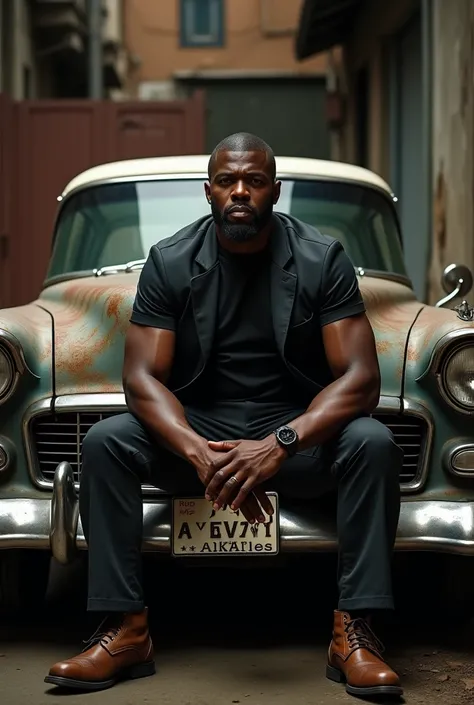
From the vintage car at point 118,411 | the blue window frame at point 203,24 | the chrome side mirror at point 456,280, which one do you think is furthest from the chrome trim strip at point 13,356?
the blue window frame at point 203,24

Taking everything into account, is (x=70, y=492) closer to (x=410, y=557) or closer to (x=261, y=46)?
(x=410, y=557)

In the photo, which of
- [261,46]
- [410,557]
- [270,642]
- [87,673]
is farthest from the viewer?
[261,46]

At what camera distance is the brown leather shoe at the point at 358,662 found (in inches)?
132

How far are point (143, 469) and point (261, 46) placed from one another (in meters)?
20.3

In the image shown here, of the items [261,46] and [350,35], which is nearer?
[350,35]

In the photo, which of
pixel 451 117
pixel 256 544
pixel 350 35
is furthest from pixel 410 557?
pixel 350 35

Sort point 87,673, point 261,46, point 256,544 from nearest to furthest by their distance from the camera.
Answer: point 87,673
point 256,544
point 261,46

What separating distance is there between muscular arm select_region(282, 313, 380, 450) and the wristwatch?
0.02 metres

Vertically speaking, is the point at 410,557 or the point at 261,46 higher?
the point at 261,46

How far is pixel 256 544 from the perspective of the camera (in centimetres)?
371

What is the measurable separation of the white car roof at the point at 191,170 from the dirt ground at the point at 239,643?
161 cm

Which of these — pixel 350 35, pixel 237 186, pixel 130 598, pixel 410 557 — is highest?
pixel 350 35

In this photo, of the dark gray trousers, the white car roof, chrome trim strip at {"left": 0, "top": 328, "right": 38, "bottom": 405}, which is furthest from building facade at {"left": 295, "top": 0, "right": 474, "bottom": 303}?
the dark gray trousers

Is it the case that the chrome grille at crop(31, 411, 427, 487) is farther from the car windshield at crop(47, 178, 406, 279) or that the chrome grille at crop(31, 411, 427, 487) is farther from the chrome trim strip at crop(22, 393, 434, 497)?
the car windshield at crop(47, 178, 406, 279)
